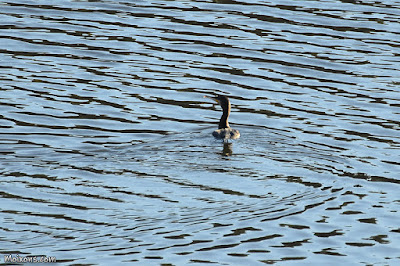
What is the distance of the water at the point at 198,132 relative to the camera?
1423cm

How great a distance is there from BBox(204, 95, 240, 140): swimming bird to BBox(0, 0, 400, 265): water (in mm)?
267

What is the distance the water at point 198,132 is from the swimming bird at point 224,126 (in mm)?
267

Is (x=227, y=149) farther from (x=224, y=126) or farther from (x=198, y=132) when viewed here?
(x=224, y=126)

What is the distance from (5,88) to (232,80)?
5.72 m

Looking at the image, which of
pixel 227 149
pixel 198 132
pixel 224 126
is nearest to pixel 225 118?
pixel 224 126

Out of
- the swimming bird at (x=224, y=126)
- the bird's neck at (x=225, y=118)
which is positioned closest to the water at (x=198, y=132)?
the swimming bird at (x=224, y=126)

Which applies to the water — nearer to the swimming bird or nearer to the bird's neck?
the swimming bird

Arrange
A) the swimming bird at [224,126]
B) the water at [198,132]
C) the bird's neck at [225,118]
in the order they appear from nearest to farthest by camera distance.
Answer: the water at [198,132], the swimming bird at [224,126], the bird's neck at [225,118]

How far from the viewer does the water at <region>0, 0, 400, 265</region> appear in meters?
14.2

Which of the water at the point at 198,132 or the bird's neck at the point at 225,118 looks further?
the bird's neck at the point at 225,118

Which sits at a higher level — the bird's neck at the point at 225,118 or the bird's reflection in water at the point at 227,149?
the bird's neck at the point at 225,118

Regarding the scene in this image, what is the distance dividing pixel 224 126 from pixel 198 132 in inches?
24.6

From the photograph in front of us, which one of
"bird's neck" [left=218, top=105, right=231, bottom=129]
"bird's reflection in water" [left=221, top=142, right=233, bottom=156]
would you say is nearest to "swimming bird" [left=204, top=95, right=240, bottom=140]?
"bird's neck" [left=218, top=105, right=231, bottom=129]

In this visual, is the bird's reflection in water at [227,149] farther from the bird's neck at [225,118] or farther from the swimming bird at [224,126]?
the bird's neck at [225,118]
